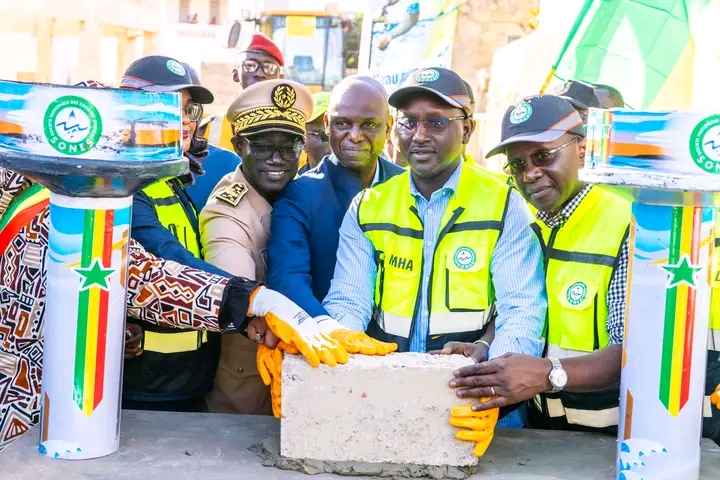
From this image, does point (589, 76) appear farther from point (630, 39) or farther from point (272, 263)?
point (272, 263)

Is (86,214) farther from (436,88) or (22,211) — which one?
(436,88)

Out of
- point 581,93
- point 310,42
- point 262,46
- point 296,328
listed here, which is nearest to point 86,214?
point 296,328

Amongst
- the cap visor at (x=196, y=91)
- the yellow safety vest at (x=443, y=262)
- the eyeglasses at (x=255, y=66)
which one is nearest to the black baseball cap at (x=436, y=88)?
the yellow safety vest at (x=443, y=262)

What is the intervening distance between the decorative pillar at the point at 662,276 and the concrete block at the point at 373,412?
1.58 feet

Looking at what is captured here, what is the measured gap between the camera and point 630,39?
751 cm

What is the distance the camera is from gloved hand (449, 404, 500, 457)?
2.72 meters

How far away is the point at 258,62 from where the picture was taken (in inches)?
248

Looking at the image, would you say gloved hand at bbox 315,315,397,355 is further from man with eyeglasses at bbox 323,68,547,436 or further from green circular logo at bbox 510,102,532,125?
green circular logo at bbox 510,102,532,125

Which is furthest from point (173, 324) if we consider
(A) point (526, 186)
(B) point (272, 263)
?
(A) point (526, 186)

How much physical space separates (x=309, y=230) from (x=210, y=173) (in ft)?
3.38

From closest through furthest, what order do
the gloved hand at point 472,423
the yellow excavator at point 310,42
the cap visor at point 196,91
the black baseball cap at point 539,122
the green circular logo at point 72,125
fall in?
the green circular logo at point 72,125
the gloved hand at point 472,423
the black baseball cap at point 539,122
the cap visor at point 196,91
the yellow excavator at point 310,42

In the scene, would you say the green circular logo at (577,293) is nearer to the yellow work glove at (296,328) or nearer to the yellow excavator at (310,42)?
the yellow work glove at (296,328)

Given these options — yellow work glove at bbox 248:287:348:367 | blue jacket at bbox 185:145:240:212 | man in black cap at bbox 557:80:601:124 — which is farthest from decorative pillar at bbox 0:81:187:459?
man in black cap at bbox 557:80:601:124

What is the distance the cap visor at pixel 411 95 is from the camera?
3398mm
